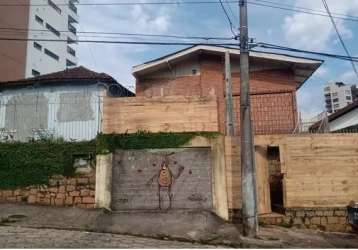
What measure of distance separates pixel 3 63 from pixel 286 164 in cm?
3159

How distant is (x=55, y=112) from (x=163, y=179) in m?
6.80

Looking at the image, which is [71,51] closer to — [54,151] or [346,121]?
[346,121]

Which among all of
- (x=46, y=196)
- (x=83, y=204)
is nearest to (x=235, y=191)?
(x=83, y=204)

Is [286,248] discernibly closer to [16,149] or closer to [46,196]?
[46,196]

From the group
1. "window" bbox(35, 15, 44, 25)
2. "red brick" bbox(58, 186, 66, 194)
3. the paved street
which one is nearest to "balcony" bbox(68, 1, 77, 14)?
"window" bbox(35, 15, 44, 25)

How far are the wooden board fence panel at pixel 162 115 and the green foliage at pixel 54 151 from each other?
26 cm

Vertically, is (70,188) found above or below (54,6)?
below

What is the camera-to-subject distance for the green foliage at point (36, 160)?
15.3 metres

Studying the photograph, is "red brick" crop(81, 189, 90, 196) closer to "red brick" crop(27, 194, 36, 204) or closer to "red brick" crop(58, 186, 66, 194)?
"red brick" crop(58, 186, 66, 194)

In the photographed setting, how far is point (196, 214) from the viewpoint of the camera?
1396 cm

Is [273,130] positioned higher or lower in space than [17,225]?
higher

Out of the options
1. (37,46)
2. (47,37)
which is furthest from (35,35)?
(47,37)

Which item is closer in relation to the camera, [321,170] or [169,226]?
[169,226]

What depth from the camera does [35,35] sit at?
153ft
